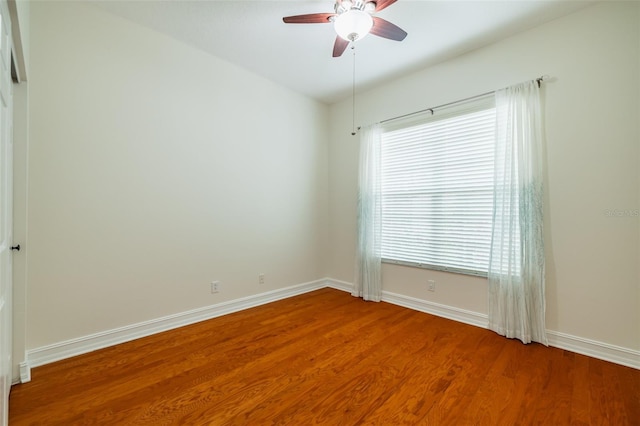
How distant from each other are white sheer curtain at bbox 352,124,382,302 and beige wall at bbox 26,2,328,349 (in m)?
1.09

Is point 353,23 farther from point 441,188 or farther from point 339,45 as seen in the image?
point 441,188

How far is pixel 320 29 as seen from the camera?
2.71m

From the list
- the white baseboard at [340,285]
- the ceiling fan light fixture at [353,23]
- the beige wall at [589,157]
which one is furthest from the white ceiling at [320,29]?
the white baseboard at [340,285]

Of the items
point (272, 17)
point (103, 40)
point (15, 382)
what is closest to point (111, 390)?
point (15, 382)

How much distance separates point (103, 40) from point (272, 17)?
1.50m

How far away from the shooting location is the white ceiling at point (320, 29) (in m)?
2.43

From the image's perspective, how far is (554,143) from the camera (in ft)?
8.39

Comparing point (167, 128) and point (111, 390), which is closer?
point (111, 390)

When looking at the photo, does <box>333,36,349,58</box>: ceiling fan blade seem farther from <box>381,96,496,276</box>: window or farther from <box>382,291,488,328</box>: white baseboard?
<box>382,291,488,328</box>: white baseboard

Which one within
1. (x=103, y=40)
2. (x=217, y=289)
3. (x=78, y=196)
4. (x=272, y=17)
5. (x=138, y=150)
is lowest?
(x=217, y=289)

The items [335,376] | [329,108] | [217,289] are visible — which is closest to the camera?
[335,376]

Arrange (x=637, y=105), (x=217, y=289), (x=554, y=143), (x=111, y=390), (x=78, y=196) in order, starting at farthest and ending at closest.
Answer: (x=217, y=289) < (x=554, y=143) < (x=78, y=196) < (x=637, y=105) < (x=111, y=390)

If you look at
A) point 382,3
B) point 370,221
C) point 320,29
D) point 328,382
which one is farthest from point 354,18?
point 328,382

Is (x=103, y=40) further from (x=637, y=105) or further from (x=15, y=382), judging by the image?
(x=637, y=105)
